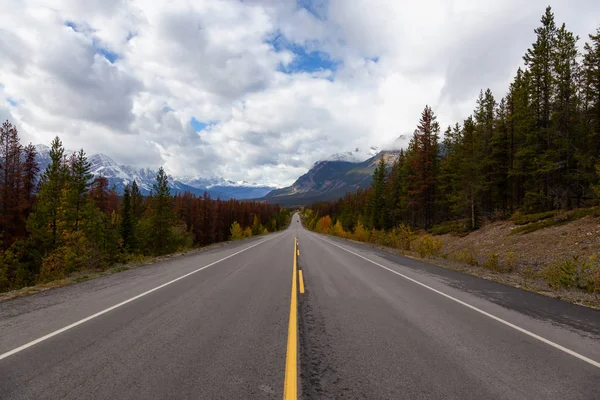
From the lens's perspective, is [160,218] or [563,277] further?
[160,218]

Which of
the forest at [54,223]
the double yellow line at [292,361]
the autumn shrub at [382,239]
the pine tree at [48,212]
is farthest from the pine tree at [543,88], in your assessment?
the pine tree at [48,212]

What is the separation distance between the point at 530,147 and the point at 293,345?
29.0 m

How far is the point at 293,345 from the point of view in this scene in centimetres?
427

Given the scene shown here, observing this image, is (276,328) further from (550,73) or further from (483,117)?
(483,117)

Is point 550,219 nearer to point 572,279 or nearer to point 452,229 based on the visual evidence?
point 452,229

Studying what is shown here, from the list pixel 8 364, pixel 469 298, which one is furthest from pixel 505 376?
pixel 8 364

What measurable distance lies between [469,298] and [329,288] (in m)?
3.85

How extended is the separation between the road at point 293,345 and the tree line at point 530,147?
1580 cm

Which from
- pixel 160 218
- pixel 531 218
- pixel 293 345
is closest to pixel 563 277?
pixel 293 345

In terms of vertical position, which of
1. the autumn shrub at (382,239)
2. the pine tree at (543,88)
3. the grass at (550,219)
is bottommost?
the autumn shrub at (382,239)

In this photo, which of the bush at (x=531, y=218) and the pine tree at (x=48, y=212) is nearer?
the pine tree at (x=48, y=212)

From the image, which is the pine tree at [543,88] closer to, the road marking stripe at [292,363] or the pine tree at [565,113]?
the pine tree at [565,113]

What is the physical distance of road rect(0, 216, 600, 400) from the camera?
3.18 meters

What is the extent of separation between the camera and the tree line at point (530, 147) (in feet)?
72.6
